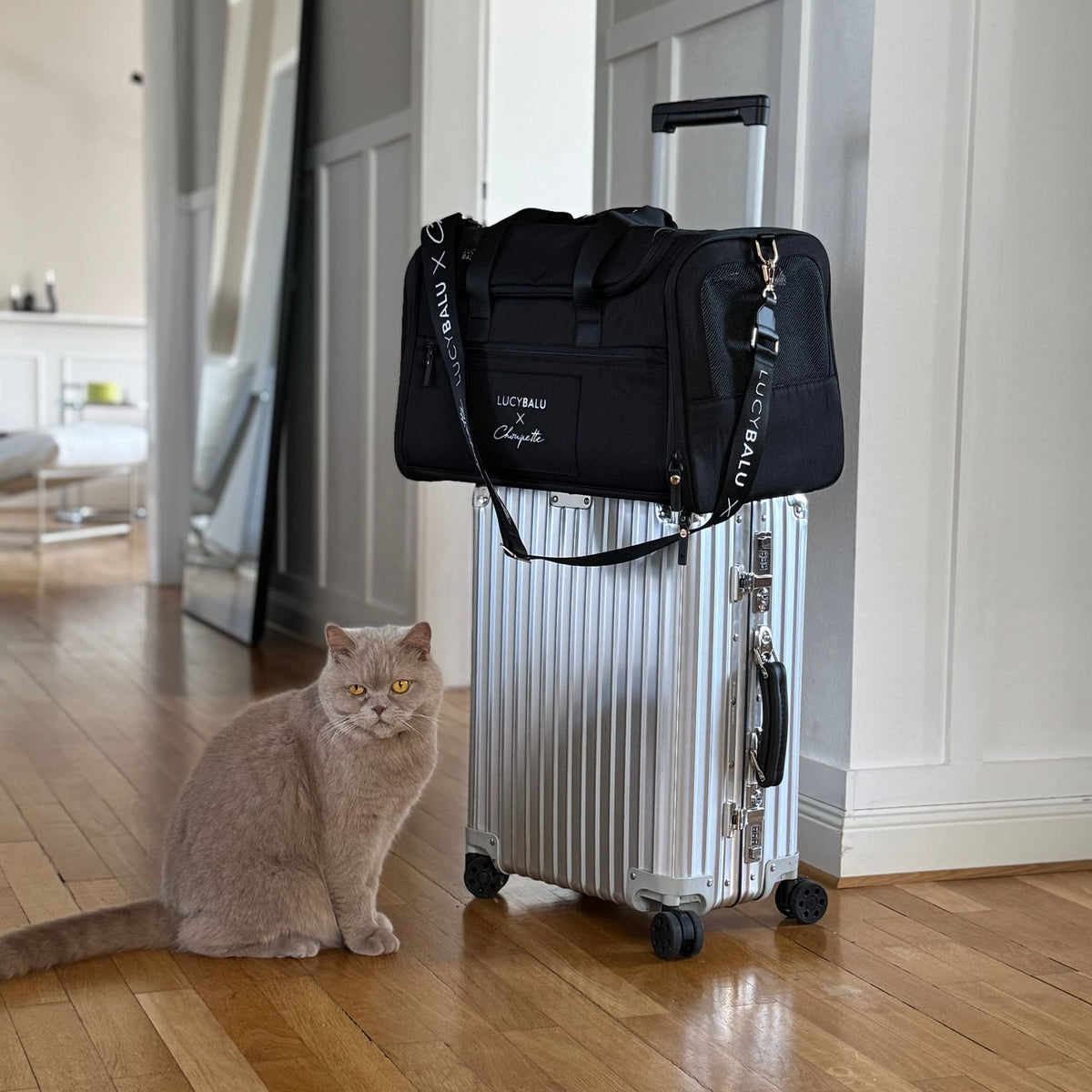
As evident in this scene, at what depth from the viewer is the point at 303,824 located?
6.12 feet

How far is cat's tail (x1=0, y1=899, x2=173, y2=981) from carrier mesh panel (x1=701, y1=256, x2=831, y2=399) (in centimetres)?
98

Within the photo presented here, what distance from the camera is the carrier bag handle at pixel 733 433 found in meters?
1.73

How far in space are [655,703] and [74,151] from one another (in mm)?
7252

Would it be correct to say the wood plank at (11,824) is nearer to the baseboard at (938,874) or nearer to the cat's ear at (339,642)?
the cat's ear at (339,642)

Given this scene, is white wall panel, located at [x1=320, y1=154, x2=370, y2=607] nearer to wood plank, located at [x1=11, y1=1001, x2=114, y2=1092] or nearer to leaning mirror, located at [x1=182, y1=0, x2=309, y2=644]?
leaning mirror, located at [x1=182, y1=0, x2=309, y2=644]

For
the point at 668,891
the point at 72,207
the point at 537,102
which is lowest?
the point at 668,891

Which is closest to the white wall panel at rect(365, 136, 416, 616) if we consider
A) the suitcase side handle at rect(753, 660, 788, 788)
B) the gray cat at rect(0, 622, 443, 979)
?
the gray cat at rect(0, 622, 443, 979)

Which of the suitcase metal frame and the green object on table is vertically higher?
the green object on table

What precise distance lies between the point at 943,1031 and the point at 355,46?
11.1 feet

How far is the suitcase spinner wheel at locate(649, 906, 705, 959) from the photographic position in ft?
6.15

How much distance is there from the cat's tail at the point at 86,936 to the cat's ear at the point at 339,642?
15.9 inches

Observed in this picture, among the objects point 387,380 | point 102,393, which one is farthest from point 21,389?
point 387,380

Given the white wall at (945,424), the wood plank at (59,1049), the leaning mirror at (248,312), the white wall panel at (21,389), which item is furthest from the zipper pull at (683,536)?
the white wall panel at (21,389)

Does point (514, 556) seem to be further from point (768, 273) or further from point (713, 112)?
point (713, 112)
